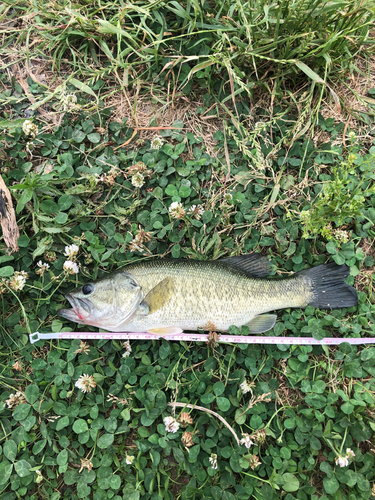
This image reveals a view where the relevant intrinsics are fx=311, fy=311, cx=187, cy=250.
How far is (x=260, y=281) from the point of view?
10.0ft

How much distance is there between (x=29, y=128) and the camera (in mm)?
3199

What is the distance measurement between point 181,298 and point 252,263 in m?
0.82

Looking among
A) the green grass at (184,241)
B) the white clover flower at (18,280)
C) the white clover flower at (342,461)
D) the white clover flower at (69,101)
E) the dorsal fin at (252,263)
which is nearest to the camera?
the white clover flower at (342,461)

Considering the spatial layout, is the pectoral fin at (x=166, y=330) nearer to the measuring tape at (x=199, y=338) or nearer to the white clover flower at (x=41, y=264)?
the measuring tape at (x=199, y=338)

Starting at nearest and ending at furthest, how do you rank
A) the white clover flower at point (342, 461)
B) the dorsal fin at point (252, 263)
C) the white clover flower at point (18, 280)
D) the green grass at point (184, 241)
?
the white clover flower at point (342, 461) < the green grass at point (184, 241) < the white clover flower at point (18, 280) < the dorsal fin at point (252, 263)

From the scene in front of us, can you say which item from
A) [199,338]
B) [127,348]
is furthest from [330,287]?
[127,348]

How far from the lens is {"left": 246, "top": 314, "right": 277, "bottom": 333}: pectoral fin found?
3047 mm

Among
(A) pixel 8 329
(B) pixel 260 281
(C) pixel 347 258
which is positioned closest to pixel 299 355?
(B) pixel 260 281

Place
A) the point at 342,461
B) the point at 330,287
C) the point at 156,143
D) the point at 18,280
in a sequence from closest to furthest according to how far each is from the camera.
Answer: the point at 342,461 → the point at 18,280 → the point at 330,287 → the point at 156,143

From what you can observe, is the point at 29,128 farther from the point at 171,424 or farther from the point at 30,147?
the point at 171,424

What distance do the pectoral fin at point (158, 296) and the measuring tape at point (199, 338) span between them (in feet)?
1.04

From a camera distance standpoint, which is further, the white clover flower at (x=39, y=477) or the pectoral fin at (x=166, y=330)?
the pectoral fin at (x=166, y=330)

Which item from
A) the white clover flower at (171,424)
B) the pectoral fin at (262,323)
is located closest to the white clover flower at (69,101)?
the pectoral fin at (262,323)

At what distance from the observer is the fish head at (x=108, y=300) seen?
297 centimetres
